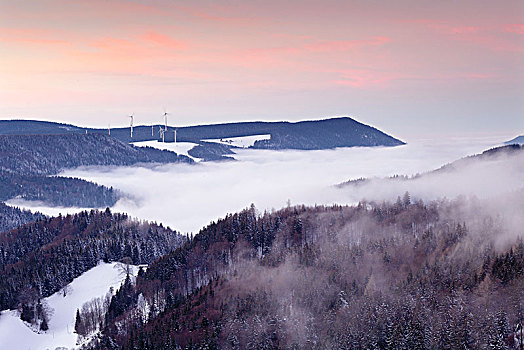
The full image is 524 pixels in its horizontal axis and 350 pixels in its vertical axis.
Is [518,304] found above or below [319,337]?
above

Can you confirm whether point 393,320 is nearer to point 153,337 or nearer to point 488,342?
point 488,342

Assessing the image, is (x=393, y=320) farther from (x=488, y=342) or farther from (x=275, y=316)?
(x=275, y=316)

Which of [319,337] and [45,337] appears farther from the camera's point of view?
[45,337]

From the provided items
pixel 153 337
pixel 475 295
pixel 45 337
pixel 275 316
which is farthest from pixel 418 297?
pixel 45 337

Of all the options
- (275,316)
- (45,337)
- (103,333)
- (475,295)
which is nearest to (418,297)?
(475,295)

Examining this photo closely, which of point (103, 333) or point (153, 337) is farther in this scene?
point (103, 333)

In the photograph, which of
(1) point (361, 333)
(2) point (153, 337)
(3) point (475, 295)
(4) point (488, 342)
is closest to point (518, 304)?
(3) point (475, 295)

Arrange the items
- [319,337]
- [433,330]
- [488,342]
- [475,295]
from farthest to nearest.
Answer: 1. [475,295]
2. [319,337]
3. [433,330]
4. [488,342]

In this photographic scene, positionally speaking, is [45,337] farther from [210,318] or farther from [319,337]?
[319,337]

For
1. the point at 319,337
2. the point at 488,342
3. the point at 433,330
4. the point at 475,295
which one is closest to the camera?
the point at 488,342
